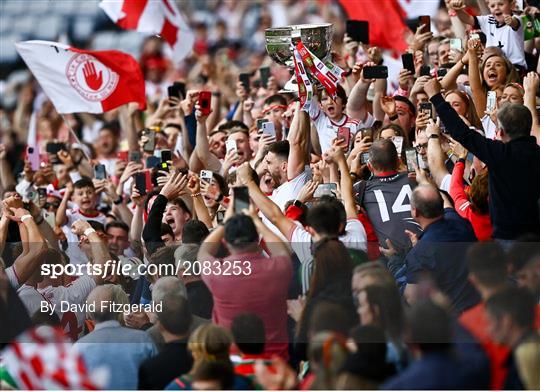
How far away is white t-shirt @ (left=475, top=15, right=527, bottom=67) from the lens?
12688 mm

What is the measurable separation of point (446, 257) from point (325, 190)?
1.71 meters

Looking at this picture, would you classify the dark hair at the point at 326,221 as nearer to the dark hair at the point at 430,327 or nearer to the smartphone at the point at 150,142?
the dark hair at the point at 430,327

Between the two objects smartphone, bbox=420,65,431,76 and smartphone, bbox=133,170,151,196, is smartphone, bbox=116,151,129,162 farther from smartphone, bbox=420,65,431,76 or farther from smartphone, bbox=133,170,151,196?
smartphone, bbox=420,65,431,76

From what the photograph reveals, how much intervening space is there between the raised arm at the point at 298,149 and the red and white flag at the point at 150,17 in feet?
17.5

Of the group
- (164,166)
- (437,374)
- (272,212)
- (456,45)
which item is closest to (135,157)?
(164,166)

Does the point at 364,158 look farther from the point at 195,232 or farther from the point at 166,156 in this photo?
the point at 166,156

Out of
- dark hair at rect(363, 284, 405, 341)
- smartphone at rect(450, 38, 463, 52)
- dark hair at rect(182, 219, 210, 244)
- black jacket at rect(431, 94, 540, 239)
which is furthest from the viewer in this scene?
smartphone at rect(450, 38, 463, 52)

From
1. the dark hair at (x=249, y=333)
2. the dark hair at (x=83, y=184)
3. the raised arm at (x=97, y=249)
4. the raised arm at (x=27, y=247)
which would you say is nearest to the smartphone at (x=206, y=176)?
the raised arm at (x=97, y=249)

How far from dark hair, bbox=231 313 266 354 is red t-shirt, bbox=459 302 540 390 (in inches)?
52.1

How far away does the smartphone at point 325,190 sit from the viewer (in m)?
10.3

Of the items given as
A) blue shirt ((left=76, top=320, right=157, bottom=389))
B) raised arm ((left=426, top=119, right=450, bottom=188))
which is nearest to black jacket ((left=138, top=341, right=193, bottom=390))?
blue shirt ((left=76, top=320, right=157, bottom=389))

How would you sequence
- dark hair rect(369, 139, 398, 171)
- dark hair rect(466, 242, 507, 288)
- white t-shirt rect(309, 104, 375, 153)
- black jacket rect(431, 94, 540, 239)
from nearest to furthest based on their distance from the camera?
dark hair rect(466, 242, 507, 288) → black jacket rect(431, 94, 540, 239) → dark hair rect(369, 139, 398, 171) → white t-shirt rect(309, 104, 375, 153)

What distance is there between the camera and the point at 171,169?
498 inches

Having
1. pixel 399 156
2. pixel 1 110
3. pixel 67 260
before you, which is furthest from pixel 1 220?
pixel 1 110
